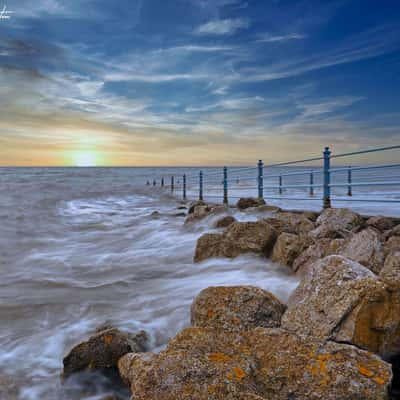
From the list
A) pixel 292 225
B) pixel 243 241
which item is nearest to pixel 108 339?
pixel 243 241

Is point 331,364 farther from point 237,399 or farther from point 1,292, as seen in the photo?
point 1,292

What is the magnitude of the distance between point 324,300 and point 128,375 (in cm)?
128

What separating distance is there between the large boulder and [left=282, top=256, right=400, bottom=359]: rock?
23 cm

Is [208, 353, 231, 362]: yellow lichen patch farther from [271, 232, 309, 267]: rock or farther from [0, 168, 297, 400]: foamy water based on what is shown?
[271, 232, 309, 267]: rock

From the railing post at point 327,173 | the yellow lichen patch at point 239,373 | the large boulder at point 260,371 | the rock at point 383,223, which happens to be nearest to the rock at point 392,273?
the large boulder at point 260,371

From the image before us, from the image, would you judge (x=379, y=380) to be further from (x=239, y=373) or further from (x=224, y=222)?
(x=224, y=222)

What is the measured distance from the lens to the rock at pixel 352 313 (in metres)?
2.09

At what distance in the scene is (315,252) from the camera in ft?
12.7

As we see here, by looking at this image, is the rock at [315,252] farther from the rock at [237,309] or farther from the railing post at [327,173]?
the railing post at [327,173]

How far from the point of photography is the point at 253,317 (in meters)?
2.47

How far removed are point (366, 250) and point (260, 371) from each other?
1.97 m

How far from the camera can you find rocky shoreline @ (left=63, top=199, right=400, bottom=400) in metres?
1.66

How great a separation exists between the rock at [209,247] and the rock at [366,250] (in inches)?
68.3

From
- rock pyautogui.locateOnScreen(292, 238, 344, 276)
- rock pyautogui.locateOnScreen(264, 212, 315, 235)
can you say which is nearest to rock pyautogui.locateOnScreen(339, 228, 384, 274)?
rock pyautogui.locateOnScreen(292, 238, 344, 276)
